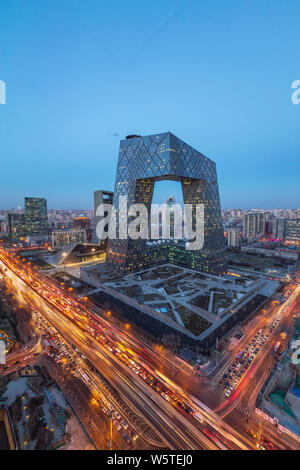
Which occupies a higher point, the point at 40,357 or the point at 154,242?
the point at 154,242

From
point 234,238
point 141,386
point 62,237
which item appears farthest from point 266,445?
point 62,237

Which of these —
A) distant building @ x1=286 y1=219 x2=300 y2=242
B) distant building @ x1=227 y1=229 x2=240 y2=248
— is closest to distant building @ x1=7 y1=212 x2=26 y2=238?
distant building @ x1=227 y1=229 x2=240 y2=248

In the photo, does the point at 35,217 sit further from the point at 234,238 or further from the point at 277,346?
the point at 277,346

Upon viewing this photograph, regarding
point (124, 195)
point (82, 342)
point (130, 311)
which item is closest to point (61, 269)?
point (124, 195)

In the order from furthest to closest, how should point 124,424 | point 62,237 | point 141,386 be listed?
point 62,237 < point 141,386 < point 124,424

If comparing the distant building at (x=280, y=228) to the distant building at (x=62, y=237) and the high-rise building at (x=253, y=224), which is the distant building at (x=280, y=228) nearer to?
the high-rise building at (x=253, y=224)

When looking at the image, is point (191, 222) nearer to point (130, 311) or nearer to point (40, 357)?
point (130, 311)

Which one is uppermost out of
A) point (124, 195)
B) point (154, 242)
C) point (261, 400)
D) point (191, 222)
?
point (124, 195)
